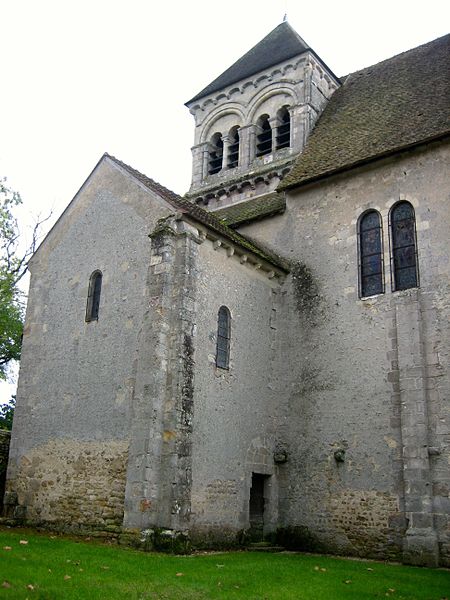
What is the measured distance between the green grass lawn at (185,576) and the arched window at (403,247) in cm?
650

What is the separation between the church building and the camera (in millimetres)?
13672

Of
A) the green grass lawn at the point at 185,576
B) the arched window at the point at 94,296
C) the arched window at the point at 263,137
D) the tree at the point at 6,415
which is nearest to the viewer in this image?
the green grass lawn at the point at 185,576

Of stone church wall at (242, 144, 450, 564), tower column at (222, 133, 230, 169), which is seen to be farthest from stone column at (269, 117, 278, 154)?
stone church wall at (242, 144, 450, 564)

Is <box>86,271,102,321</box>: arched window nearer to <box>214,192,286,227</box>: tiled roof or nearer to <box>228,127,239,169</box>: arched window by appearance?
<box>214,192,286,227</box>: tiled roof

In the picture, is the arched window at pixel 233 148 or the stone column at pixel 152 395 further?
the arched window at pixel 233 148

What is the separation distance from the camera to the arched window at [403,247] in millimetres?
15414

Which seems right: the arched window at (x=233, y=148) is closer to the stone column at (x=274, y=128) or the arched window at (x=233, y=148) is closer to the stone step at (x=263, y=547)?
the stone column at (x=274, y=128)

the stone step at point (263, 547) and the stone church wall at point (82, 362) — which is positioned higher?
the stone church wall at point (82, 362)

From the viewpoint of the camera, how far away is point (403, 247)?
15750mm

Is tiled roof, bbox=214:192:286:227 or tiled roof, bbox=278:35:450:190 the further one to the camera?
tiled roof, bbox=214:192:286:227

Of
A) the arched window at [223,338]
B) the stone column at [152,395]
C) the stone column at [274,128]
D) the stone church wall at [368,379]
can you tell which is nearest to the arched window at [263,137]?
the stone column at [274,128]

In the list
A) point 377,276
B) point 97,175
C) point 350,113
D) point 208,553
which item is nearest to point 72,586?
point 208,553

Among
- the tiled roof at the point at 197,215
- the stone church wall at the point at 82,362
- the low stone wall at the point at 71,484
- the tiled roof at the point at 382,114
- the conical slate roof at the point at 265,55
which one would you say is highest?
the conical slate roof at the point at 265,55

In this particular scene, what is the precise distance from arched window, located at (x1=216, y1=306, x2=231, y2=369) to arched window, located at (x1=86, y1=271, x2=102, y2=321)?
129 inches
